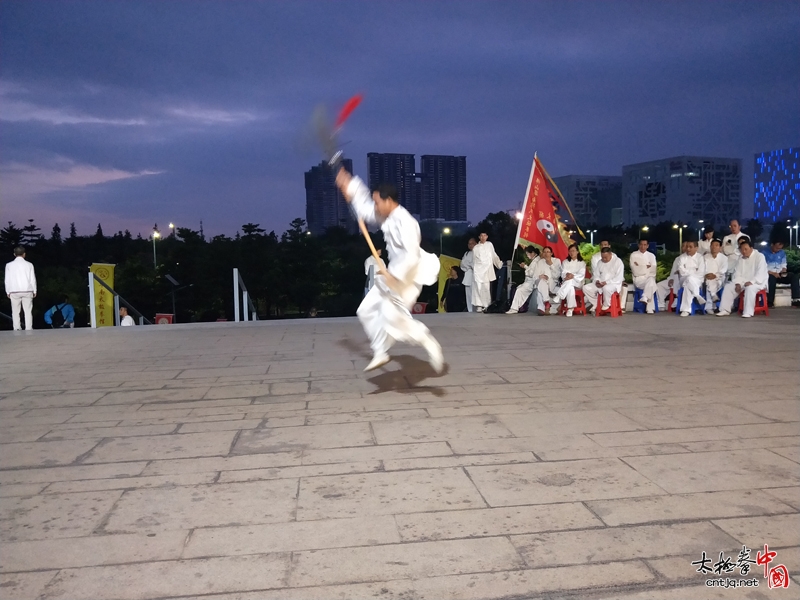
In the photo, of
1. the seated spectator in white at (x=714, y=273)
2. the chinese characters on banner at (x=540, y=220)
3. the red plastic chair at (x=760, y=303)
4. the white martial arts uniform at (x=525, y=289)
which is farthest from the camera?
the chinese characters on banner at (x=540, y=220)

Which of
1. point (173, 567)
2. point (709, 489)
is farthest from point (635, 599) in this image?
point (173, 567)

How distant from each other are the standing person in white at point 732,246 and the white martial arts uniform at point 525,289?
10.7 ft

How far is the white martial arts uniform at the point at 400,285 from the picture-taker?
498cm

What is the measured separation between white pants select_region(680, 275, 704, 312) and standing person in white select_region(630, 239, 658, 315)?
579 mm

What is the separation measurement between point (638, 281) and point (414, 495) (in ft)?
31.1

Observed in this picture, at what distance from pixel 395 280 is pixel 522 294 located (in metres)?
7.03

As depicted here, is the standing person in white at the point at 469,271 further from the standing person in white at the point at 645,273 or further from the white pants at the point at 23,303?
the white pants at the point at 23,303

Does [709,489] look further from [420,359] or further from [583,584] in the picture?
[420,359]

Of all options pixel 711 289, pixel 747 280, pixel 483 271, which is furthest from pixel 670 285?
pixel 483 271

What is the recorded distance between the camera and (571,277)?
36.1 feet

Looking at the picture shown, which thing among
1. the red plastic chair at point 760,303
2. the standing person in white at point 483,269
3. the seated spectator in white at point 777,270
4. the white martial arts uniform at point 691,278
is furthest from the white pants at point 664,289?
the standing person in white at point 483,269

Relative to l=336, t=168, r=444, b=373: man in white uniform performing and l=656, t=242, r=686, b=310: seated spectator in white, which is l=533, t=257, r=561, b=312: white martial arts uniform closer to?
l=656, t=242, r=686, b=310: seated spectator in white

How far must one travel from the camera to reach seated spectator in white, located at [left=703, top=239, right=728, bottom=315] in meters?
11.0

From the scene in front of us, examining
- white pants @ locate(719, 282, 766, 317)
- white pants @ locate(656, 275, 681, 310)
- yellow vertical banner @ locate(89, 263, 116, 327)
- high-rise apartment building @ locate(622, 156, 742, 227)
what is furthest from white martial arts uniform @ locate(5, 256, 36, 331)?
high-rise apartment building @ locate(622, 156, 742, 227)
